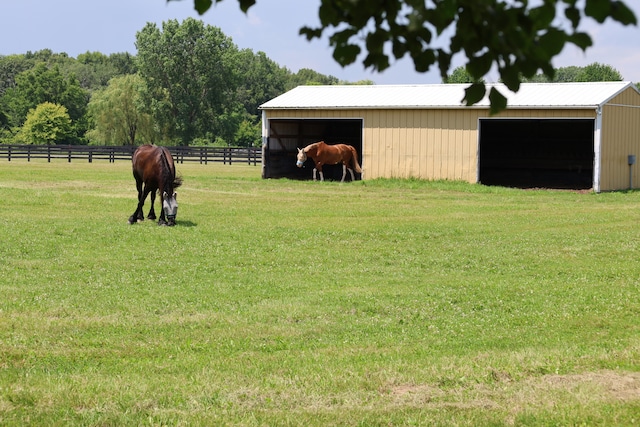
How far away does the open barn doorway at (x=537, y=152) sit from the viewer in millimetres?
35125

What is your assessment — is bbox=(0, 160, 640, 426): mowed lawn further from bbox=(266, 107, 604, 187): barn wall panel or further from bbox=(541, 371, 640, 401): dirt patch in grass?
bbox=(266, 107, 604, 187): barn wall panel

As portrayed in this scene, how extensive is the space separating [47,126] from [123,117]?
270 inches

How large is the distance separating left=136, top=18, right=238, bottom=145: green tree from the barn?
4325cm

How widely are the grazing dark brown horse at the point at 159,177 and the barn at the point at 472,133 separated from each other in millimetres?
12505

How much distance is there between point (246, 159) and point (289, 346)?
48319 mm

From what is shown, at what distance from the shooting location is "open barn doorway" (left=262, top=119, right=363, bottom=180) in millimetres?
35500

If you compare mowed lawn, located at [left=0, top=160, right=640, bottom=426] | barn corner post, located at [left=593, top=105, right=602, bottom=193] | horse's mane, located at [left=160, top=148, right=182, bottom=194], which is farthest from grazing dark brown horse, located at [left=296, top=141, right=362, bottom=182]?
horse's mane, located at [left=160, top=148, right=182, bottom=194]

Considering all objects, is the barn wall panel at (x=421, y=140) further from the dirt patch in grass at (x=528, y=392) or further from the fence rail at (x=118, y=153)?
the dirt patch in grass at (x=528, y=392)

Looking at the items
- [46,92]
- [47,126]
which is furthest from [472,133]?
[46,92]

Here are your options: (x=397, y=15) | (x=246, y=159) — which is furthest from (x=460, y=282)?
(x=246, y=159)

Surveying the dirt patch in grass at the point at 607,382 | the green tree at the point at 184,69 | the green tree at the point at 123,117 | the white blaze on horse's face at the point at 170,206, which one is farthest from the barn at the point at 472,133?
the green tree at the point at 123,117

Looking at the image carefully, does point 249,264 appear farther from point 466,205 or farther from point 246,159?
point 246,159

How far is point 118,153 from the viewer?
5416 cm

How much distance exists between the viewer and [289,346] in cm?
780
